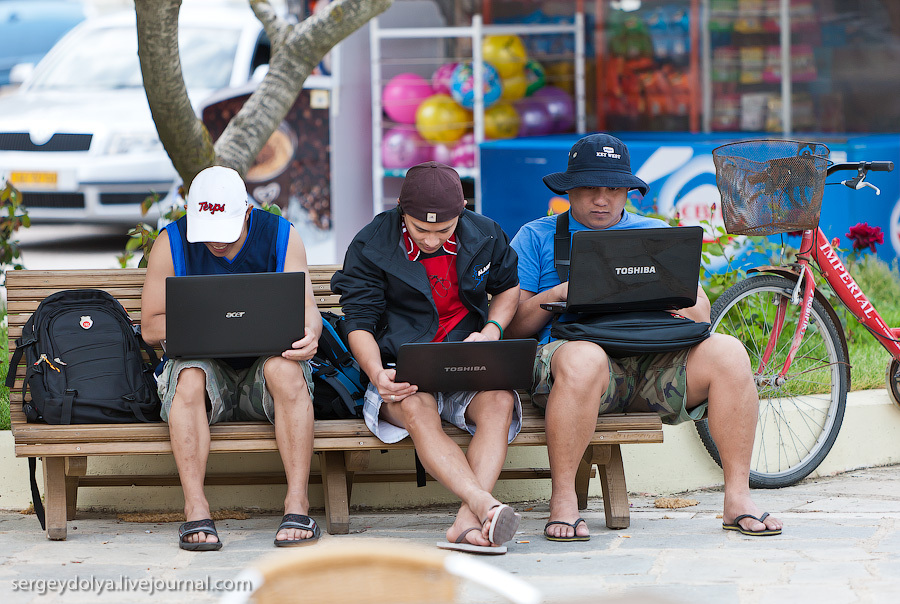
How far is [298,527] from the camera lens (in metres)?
3.50

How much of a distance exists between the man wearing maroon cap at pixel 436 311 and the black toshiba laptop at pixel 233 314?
223mm

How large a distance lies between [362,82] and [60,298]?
5203mm

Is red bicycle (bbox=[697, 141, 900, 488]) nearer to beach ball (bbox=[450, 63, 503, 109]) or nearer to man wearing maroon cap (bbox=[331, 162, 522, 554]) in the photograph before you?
man wearing maroon cap (bbox=[331, 162, 522, 554])

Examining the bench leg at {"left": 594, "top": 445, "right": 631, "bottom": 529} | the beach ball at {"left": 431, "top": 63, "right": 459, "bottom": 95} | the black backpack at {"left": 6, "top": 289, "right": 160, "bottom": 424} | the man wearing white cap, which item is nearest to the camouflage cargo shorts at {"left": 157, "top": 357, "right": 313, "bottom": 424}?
the man wearing white cap

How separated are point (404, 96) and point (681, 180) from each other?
2355 millimetres

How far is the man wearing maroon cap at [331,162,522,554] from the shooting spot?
3.47 metres

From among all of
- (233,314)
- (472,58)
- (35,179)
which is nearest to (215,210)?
(233,314)

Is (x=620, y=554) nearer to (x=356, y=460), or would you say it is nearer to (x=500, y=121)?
(x=356, y=460)

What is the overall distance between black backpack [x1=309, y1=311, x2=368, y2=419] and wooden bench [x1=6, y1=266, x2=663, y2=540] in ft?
0.31

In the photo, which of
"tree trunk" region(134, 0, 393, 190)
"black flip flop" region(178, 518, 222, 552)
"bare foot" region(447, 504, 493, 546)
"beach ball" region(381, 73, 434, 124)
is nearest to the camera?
"bare foot" region(447, 504, 493, 546)

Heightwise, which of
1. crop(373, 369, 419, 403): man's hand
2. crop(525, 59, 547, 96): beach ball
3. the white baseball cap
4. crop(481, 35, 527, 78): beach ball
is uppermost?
crop(481, 35, 527, 78): beach ball

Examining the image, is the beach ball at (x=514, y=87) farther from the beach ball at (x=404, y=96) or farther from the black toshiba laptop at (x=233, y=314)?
the black toshiba laptop at (x=233, y=314)

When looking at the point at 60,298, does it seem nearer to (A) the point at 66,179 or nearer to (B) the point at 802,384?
(B) the point at 802,384

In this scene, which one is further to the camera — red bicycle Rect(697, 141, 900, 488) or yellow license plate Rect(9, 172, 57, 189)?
yellow license plate Rect(9, 172, 57, 189)
